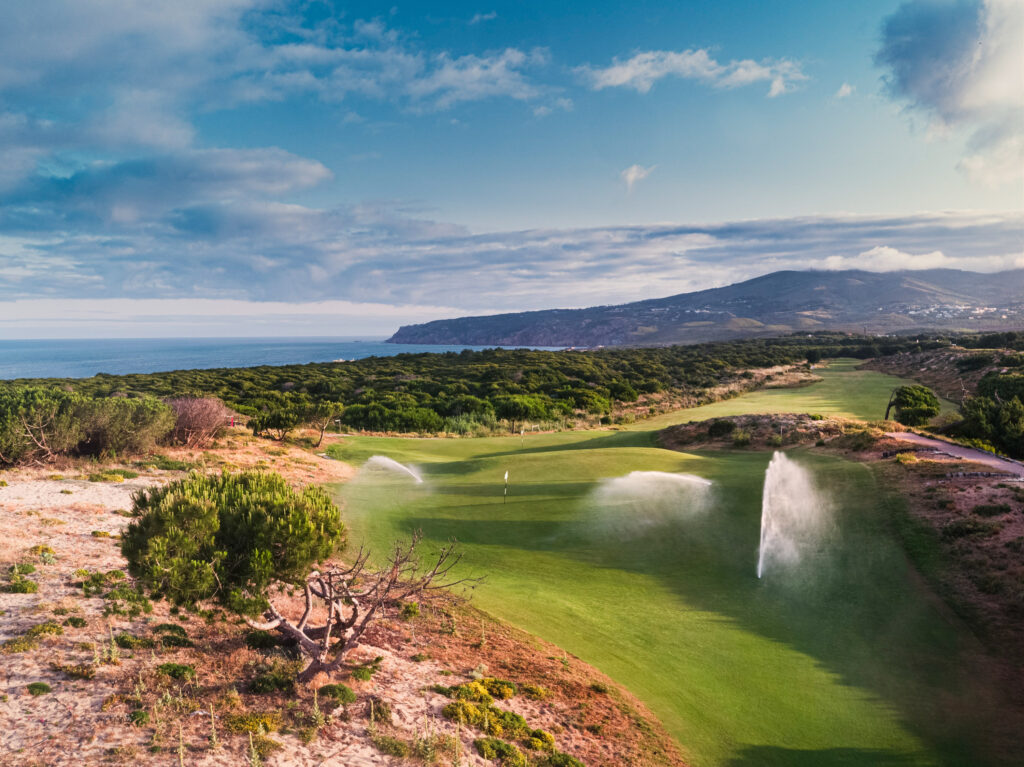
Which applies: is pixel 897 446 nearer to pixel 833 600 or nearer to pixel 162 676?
pixel 833 600

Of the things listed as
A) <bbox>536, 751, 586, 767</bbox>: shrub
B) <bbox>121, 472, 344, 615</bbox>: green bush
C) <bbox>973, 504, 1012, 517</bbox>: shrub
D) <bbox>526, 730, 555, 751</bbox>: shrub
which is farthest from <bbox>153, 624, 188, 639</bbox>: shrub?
<bbox>973, 504, 1012, 517</bbox>: shrub

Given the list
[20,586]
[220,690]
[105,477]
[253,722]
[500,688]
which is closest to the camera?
[253,722]

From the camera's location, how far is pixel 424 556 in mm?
13977

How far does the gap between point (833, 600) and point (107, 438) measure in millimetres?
24547

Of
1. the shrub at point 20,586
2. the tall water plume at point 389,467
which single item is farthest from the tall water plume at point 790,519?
the shrub at point 20,586

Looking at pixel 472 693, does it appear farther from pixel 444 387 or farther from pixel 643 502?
pixel 444 387

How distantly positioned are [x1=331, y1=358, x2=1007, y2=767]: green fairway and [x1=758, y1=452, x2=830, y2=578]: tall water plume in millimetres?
364

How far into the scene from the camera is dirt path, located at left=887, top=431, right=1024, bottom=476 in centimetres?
1691

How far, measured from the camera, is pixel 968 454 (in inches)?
749

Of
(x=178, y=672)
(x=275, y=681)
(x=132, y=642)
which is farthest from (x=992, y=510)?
(x=132, y=642)

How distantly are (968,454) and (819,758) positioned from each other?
1693 cm

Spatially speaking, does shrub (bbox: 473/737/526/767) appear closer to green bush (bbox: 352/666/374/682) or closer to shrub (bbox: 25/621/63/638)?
green bush (bbox: 352/666/374/682)

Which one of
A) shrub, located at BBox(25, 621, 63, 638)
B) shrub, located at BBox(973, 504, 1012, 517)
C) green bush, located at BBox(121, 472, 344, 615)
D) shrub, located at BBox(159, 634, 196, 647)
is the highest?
green bush, located at BBox(121, 472, 344, 615)

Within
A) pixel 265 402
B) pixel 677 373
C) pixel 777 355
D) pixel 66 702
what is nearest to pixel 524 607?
pixel 66 702
